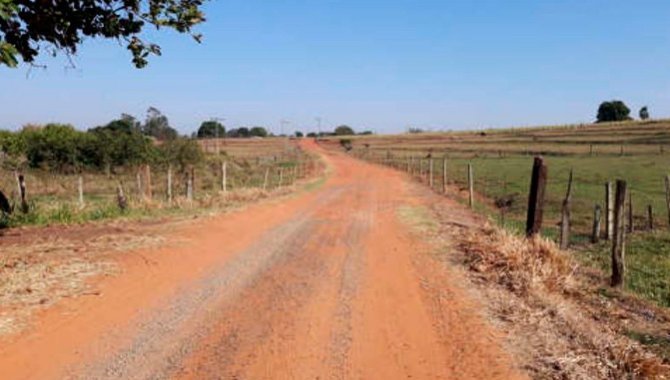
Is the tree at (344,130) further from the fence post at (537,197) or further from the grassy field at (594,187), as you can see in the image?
the fence post at (537,197)

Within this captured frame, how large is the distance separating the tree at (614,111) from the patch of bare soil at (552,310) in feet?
499

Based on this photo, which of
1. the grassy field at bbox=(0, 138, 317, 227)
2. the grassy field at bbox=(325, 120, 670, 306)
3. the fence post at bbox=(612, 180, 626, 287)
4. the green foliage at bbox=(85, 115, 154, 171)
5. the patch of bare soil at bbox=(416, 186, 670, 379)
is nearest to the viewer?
the patch of bare soil at bbox=(416, 186, 670, 379)

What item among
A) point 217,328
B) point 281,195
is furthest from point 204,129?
point 217,328

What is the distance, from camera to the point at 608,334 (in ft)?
25.3

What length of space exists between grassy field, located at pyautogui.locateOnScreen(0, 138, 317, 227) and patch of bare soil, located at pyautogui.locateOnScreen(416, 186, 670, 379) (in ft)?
29.9

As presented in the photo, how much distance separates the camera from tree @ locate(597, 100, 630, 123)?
154750mm

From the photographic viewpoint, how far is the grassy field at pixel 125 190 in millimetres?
17812

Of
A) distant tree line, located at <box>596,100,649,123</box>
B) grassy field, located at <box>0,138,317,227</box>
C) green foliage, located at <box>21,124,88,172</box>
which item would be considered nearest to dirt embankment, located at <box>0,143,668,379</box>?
grassy field, located at <box>0,138,317,227</box>

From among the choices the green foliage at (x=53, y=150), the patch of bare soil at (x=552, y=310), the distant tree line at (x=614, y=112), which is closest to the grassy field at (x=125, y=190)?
the green foliage at (x=53, y=150)

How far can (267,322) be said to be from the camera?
7609 mm

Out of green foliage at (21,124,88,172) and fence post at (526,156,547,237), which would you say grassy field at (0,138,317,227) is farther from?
fence post at (526,156,547,237)

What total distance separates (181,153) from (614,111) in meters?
133

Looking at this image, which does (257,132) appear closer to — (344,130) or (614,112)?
(344,130)

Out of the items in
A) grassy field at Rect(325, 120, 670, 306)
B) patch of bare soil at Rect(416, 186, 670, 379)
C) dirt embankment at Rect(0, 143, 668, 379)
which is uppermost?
dirt embankment at Rect(0, 143, 668, 379)
